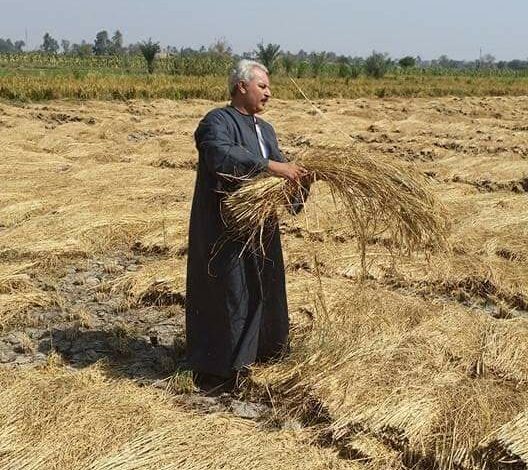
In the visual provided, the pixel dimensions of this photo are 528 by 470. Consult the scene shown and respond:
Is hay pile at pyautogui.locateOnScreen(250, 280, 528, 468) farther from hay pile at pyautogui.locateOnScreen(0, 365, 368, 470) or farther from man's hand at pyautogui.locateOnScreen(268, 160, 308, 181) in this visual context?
man's hand at pyautogui.locateOnScreen(268, 160, 308, 181)

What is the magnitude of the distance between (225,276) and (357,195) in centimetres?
64

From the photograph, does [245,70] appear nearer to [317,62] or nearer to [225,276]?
[225,276]

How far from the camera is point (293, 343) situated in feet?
11.0

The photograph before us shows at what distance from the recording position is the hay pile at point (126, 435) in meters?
2.45

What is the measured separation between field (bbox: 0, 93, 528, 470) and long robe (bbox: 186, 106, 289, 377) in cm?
14

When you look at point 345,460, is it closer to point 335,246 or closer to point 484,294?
point 484,294

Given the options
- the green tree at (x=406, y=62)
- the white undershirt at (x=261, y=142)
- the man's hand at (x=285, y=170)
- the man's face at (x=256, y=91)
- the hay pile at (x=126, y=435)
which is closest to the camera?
the hay pile at (x=126, y=435)

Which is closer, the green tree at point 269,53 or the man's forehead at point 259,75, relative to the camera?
the man's forehead at point 259,75

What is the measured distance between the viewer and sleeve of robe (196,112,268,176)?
276 cm

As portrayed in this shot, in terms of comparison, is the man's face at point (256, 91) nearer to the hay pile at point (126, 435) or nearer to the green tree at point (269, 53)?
the hay pile at point (126, 435)

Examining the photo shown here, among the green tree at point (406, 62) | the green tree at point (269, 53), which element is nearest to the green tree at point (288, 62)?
the green tree at point (269, 53)

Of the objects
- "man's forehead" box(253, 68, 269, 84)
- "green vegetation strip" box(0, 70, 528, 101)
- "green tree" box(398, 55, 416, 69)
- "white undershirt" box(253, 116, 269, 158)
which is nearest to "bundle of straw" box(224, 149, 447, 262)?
"white undershirt" box(253, 116, 269, 158)

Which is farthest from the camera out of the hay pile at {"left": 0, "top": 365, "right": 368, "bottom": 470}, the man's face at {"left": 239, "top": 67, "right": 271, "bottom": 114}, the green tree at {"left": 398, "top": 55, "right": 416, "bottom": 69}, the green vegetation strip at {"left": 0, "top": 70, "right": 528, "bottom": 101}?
the green tree at {"left": 398, "top": 55, "right": 416, "bottom": 69}

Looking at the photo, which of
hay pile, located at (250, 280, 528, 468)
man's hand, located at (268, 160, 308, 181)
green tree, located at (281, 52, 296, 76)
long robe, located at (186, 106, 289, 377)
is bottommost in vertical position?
hay pile, located at (250, 280, 528, 468)
